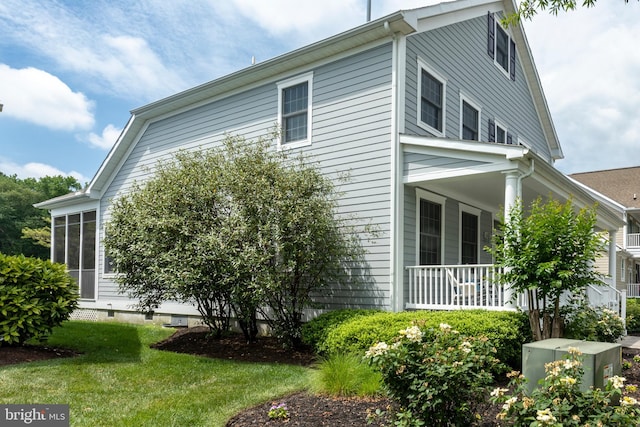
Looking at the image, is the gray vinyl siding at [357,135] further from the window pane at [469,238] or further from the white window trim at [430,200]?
the window pane at [469,238]

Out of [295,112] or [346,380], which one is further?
[295,112]

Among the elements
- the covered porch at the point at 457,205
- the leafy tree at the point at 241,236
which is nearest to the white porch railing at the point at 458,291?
the covered porch at the point at 457,205

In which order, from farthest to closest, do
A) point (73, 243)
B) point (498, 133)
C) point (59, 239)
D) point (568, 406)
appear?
1. point (59, 239)
2. point (73, 243)
3. point (498, 133)
4. point (568, 406)

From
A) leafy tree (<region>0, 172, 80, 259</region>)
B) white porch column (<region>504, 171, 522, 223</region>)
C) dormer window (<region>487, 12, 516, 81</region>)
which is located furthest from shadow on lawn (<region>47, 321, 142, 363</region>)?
leafy tree (<region>0, 172, 80, 259</region>)

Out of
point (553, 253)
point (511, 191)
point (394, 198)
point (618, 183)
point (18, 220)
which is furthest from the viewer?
point (18, 220)

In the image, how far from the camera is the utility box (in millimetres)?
4289

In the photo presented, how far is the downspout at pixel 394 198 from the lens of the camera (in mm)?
9227

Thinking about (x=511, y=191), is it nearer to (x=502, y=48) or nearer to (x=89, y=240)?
(x=502, y=48)

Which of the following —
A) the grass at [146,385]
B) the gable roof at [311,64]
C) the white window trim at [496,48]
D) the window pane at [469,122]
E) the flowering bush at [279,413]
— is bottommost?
the grass at [146,385]

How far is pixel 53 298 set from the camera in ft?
29.0

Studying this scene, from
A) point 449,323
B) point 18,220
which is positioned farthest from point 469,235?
point 18,220

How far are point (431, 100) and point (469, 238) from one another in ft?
12.0

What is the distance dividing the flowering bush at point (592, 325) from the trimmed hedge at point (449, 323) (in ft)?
2.51

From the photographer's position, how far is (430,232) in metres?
10.6
